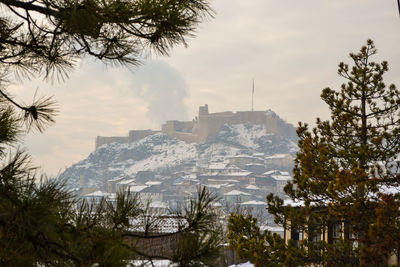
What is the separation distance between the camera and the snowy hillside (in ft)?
539

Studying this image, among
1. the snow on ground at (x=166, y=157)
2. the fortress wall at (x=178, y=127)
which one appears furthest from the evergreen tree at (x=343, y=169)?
the fortress wall at (x=178, y=127)

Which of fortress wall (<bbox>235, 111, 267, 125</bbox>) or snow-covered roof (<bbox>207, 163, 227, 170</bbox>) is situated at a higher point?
fortress wall (<bbox>235, 111, 267, 125</bbox>)

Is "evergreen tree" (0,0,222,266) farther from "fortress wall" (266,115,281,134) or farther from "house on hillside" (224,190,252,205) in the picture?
"fortress wall" (266,115,281,134)

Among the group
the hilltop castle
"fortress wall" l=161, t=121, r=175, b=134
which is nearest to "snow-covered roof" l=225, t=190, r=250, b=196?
the hilltop castle

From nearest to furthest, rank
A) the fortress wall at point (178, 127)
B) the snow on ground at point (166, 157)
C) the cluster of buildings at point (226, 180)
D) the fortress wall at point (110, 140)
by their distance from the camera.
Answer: the cluster of buildings at point (226, 180) < the snow on ground at point (166, 157) < the fortress wall at point (178, 127) < the fortress wall at point (110, 140)

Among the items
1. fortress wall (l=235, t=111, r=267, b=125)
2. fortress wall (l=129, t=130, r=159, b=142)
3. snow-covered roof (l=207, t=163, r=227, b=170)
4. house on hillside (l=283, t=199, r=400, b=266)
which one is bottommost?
snow-covered roof (l=207, t=163, r=227, b=170)

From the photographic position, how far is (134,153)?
176750mm

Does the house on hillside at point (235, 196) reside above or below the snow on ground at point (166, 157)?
below

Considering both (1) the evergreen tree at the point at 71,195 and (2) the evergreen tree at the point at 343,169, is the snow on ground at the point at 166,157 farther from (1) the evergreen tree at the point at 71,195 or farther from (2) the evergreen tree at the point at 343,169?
(1) the evergreen tree at the point at 71,195

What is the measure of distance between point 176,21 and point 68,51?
93 centimetres

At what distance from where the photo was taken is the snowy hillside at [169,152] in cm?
16425

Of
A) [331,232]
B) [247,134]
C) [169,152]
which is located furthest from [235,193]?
[331,232]

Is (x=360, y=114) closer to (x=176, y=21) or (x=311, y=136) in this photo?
(x=311, y=136)

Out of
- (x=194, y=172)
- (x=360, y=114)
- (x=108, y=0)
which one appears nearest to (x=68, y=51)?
(x=108, y=0)
